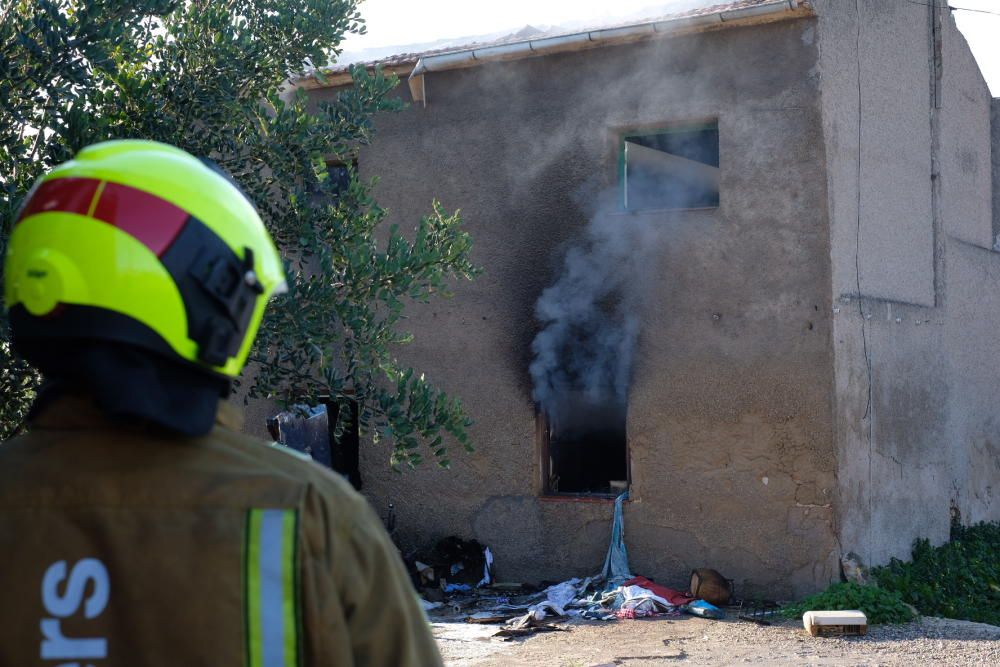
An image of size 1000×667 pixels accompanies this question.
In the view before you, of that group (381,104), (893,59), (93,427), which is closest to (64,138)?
(381,104)

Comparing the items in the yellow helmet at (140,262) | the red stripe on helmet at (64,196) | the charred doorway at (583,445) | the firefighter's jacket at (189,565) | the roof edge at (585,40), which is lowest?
the charred doorway at (583,445)

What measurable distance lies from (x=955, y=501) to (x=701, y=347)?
16.1ft

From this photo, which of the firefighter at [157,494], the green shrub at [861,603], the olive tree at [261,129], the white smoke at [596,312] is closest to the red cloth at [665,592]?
the green shrub at [861,603]

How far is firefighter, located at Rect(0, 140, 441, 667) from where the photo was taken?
153 cm

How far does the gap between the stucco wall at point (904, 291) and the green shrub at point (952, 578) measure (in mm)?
238

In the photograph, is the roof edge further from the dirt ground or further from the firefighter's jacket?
the firefighter's jacket

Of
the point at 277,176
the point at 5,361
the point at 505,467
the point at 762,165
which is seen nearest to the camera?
the point at 5,361

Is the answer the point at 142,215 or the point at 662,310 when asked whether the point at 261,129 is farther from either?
the point at 662,310

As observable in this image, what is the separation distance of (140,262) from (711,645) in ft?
25.4

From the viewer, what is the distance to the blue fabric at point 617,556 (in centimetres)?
1057

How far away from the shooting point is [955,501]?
43.6 feet

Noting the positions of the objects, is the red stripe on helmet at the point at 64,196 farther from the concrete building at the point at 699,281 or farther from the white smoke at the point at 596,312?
the white smoke at the point at 596,312

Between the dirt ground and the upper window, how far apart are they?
166 inches

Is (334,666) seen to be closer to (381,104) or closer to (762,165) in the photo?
(381,104)
